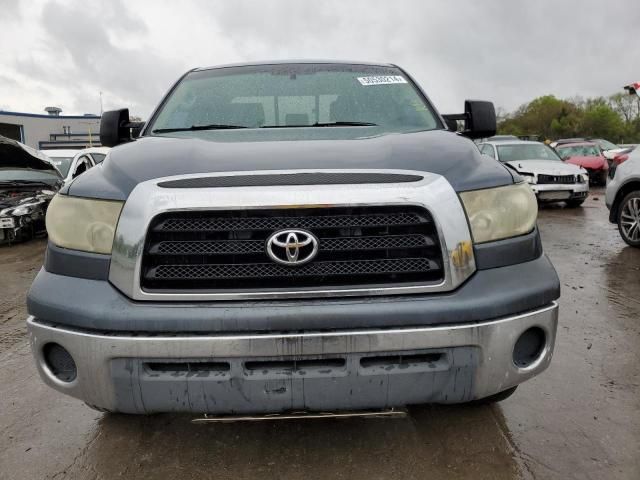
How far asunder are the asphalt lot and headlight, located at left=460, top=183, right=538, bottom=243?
997mm

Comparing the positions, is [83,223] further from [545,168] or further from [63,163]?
[545,168]

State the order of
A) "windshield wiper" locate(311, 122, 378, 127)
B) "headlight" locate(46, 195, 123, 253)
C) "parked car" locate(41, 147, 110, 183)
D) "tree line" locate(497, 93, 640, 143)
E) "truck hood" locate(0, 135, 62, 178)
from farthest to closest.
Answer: "tree line" locate(497, 93, 640, 143) < "parked car" locate(41, 147, 110, 183) < "truck hood" locate(0, 135, 62, 178) < "windshield wiper" locate(311, 122, 378, 127) < "headlight" locate(46, 195, 123, 253)

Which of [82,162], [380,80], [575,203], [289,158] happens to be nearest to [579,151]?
[575,203]

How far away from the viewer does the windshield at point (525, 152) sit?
12375 millimetres

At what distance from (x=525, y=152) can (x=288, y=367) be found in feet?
39.9

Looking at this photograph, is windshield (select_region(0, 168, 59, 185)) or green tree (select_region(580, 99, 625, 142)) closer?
windshield (select_region(0, 168, 59, 185))

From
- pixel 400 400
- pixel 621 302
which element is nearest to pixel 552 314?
pixel 400 400

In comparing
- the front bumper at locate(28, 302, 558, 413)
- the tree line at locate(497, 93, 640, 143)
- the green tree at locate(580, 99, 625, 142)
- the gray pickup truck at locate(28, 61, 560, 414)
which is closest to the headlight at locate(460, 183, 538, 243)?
the gray pickup truck at locate(28, 61, 560, 414)

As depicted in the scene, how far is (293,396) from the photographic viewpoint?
182 centimetres

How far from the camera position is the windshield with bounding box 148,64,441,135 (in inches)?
117

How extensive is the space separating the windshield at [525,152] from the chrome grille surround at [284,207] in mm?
11227

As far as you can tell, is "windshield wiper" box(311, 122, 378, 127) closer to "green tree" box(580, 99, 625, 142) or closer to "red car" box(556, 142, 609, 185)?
"red car" box(556, 142, 609, 185)

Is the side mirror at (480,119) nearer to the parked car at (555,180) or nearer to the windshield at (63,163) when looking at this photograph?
the parked car at (555,180)

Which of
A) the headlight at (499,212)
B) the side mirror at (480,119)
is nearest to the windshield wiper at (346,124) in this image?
the side mirror at (480,119)
